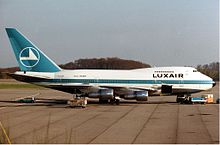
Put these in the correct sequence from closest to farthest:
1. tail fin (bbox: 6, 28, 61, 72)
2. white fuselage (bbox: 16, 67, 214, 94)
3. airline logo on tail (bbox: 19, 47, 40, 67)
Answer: white fuselage (bbox: 16, 67, 214, 94), tail fin (bbox: 6, 28, 61, 72), airline logo on tail (bbox: 19, 47, 40, 67)

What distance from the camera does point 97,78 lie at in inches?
1464

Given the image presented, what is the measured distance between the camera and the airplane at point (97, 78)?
36.7m

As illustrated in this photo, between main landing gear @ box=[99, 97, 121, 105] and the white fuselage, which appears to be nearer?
main landing gear @ box=[99, 97, 121, 105]

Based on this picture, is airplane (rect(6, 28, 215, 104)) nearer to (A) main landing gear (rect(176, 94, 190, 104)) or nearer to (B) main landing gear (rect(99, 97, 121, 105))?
(B) main landing gear (rect(99, 97, 121, 105))

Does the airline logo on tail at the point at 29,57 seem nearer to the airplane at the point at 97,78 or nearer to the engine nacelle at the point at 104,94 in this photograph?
the airplane at the point at 97,78

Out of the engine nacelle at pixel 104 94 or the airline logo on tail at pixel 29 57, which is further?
the airline logo on tail at pixel 29 57

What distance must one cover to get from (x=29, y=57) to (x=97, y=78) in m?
7.39

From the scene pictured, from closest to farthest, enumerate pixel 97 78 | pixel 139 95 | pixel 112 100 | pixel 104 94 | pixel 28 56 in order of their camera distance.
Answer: pixel 139 95 → pixel 104 94 → pixel 112 100 → pixel 97 78 → pixel 28 56

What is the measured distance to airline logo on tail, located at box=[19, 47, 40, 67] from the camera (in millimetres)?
37438

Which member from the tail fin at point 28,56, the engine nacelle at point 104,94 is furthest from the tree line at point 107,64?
the engine nacelle at point 104,94

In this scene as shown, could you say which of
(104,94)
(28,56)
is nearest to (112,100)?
(104,94)

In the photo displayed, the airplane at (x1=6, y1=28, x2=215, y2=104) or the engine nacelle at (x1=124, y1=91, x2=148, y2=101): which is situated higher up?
the airplane at (x1=6, y1=28, x2=215, y2=104)

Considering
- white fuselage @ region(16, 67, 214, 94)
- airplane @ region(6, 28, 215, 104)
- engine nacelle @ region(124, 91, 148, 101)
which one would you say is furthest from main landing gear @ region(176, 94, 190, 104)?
engine nacelle @ region(124, 91, 148, 101)

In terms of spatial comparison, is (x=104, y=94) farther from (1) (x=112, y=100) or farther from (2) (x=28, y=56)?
(2) (x=28, y=56)
